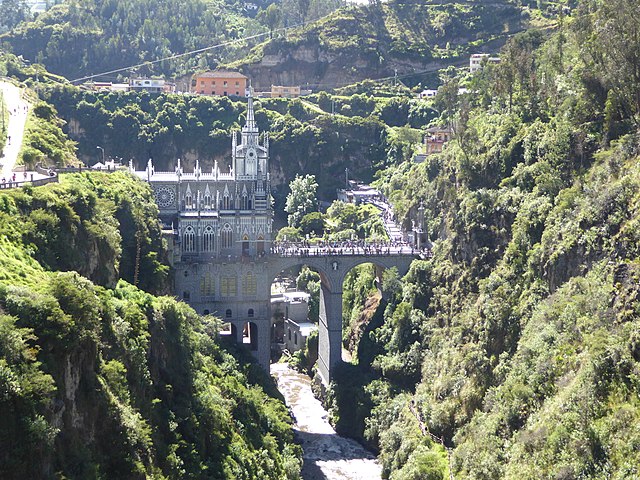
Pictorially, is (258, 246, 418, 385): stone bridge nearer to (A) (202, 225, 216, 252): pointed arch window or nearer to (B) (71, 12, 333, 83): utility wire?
(A) (202, 225, 216, 252): pointed arch window

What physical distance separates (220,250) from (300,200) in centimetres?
3276

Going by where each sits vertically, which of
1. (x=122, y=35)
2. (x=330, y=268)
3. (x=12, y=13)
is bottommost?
(x=330, y=268)

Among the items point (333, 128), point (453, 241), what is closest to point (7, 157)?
point (453, 241)

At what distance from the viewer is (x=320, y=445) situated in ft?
237

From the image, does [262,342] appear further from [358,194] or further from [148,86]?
[148,86]

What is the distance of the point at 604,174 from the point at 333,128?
6745cm

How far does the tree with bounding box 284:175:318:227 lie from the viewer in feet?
358

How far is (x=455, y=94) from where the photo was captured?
9569 centimetres

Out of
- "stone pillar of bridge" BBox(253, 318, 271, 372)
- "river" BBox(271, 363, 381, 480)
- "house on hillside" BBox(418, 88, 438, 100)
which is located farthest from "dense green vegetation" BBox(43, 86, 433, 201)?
"stone pillar of bridge" BBox(253, 318, 271, 372)

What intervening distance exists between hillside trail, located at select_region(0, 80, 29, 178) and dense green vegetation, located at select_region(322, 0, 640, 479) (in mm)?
30943

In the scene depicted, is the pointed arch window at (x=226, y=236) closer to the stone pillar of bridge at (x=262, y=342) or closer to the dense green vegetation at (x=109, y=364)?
the stone pillar of bridge at (x=262, y=342)

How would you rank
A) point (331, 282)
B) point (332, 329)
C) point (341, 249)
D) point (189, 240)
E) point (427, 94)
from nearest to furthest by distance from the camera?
1. point (189, 240)
2. point (331, 282)
3. point (332, 329)
4. point (341, 249)
5. point (427, 94)

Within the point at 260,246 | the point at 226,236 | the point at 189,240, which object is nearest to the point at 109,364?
the point at 189,240

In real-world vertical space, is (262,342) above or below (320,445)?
above
